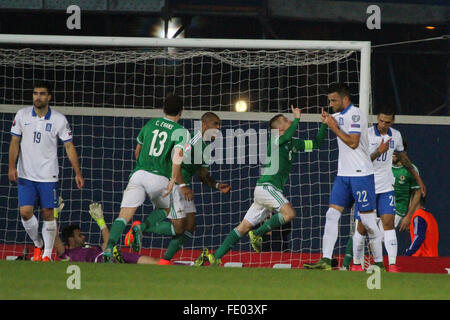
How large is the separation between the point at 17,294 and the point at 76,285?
599mm

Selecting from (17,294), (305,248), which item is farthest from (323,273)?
(305,248)

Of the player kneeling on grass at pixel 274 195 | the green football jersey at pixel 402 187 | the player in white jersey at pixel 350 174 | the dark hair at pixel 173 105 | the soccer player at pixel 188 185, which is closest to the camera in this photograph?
the player in white jersey at pixel 350 174

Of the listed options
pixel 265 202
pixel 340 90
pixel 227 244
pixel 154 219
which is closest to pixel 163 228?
pixel 154 219

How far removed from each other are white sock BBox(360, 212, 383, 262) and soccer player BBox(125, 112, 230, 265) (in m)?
1.68

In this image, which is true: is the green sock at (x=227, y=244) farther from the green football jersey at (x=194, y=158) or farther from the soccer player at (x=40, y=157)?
the soccer player at (x=40, y=157)

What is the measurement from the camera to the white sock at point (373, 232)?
9.67 metres

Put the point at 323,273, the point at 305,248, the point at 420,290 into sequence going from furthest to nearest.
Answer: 1. the point at 305,248
2. the point at 323,273
3. the point at 420,290

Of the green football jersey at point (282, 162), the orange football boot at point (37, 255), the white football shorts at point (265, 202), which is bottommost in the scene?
the orange football boot at point (37, 255)

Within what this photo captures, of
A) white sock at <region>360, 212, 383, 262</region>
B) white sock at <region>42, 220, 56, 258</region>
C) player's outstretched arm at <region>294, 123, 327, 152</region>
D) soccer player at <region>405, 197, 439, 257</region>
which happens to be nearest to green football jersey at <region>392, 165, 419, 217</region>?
soccer player at <region>405, 197, 439, 257</region>

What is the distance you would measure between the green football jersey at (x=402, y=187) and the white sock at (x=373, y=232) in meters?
3.29

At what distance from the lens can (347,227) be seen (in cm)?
1504

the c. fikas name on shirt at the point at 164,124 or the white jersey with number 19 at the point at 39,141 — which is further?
the white jersey with number 19 at the point at 39,141

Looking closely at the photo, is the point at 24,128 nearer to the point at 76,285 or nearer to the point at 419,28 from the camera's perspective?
the point at 76,285

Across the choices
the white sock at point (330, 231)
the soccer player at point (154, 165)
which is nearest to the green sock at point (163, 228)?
the soccer player at point (154, 165)
